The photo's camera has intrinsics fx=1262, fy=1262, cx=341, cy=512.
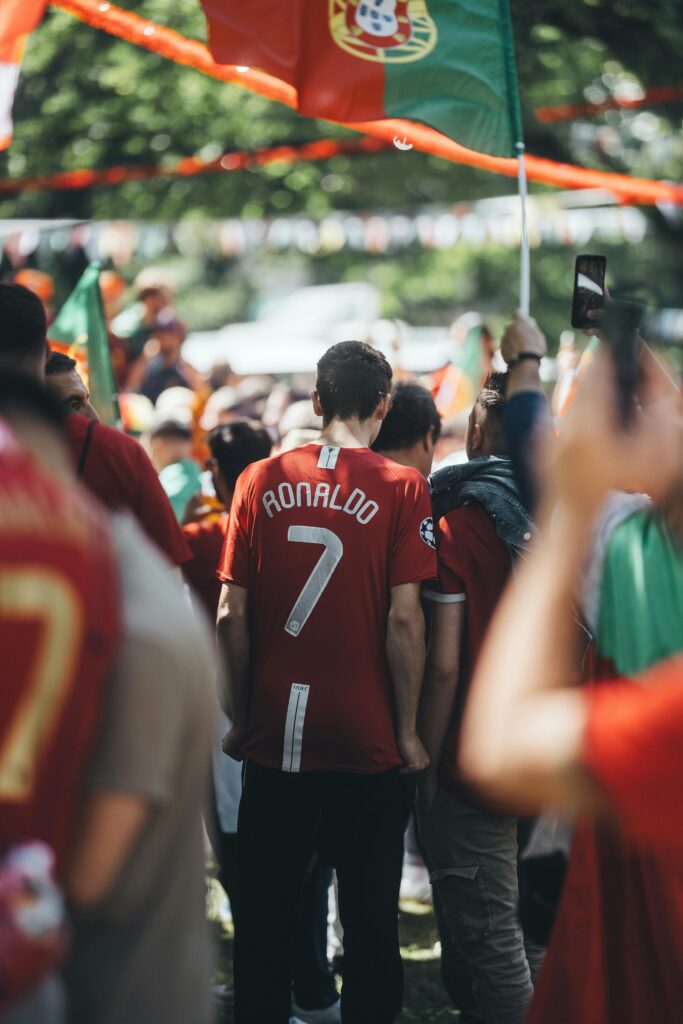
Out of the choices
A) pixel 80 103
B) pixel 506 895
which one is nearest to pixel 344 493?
pixel 506 895

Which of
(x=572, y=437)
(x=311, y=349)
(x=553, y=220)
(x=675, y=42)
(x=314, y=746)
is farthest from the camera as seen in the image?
(x=311, y=349)

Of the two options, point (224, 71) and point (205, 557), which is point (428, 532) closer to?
point (205, 557)

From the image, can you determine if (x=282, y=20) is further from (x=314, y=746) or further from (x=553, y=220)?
(x=553, y=220)

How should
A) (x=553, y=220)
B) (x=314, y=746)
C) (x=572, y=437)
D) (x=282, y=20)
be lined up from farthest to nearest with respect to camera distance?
(x=553, y=220) < (x=282, y=20) < (x=314, y=746) < (x=572, y=437)

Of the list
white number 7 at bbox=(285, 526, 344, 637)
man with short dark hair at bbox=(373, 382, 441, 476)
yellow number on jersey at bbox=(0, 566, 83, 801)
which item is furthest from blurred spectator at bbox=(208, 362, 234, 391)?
yellow number on jersey at bbox=(0, 566, 83, 801)

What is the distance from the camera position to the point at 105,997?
1805mm

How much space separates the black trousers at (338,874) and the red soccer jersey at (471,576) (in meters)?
0.30

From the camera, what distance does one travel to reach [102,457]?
3096 mm

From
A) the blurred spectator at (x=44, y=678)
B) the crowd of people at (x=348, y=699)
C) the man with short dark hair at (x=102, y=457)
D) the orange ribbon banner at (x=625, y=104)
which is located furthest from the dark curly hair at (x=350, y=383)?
the orange ribbon banner at (x=625, y=104)

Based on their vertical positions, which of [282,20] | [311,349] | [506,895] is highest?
[282,20]

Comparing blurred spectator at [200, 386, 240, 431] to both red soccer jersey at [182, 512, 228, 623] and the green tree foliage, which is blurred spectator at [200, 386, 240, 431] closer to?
red soccer jersey at [182, 512, 228, 623]

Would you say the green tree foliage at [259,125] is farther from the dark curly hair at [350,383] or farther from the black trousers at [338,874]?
the black trousers at [338,874]

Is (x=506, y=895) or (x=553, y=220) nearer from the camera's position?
(x=506, y=895)

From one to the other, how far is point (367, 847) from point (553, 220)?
12196 millimetres
